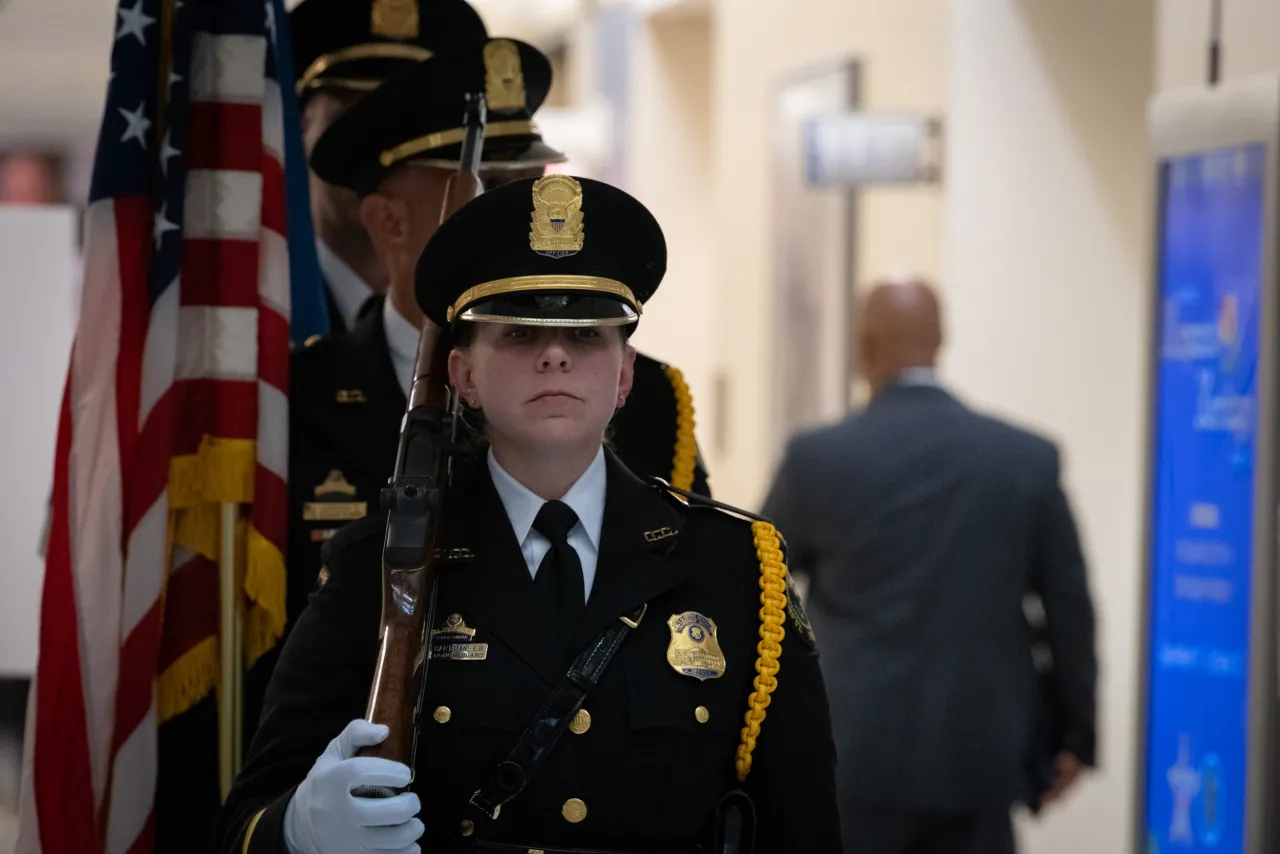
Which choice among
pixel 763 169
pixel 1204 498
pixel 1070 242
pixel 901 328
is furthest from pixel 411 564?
pixel 763 169

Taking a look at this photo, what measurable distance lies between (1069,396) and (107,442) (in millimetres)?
3954

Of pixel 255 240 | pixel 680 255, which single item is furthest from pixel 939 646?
pixel 680 255

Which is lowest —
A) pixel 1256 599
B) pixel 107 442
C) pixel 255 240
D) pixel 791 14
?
pixel 1256 599

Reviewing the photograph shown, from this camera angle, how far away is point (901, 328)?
4.27 metres

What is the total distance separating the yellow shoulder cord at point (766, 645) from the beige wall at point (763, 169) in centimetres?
432

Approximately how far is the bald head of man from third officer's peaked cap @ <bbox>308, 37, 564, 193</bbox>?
180cm

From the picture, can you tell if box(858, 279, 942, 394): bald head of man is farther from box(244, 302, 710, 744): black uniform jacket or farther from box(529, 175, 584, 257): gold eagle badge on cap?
box(529, 175, 584, 257): gold eagle badge on cap

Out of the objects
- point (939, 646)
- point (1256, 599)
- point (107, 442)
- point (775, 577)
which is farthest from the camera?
point (939, 646)

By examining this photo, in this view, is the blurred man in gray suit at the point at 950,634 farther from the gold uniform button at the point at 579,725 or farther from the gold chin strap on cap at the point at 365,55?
the gold uniform button at the point at 579,725

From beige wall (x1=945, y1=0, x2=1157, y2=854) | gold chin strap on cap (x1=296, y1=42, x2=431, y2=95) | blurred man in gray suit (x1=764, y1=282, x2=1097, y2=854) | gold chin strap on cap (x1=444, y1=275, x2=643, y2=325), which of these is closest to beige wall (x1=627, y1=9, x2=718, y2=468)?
beige wall (x1=945, y1=0, x2=1157, y2=854)

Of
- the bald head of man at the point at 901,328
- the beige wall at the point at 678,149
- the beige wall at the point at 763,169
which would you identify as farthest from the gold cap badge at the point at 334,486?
the beige wall at the point at 678,149

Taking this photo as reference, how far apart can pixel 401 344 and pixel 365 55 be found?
0.76m

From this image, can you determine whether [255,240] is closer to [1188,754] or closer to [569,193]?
[569,193]

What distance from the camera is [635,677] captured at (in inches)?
76.0
